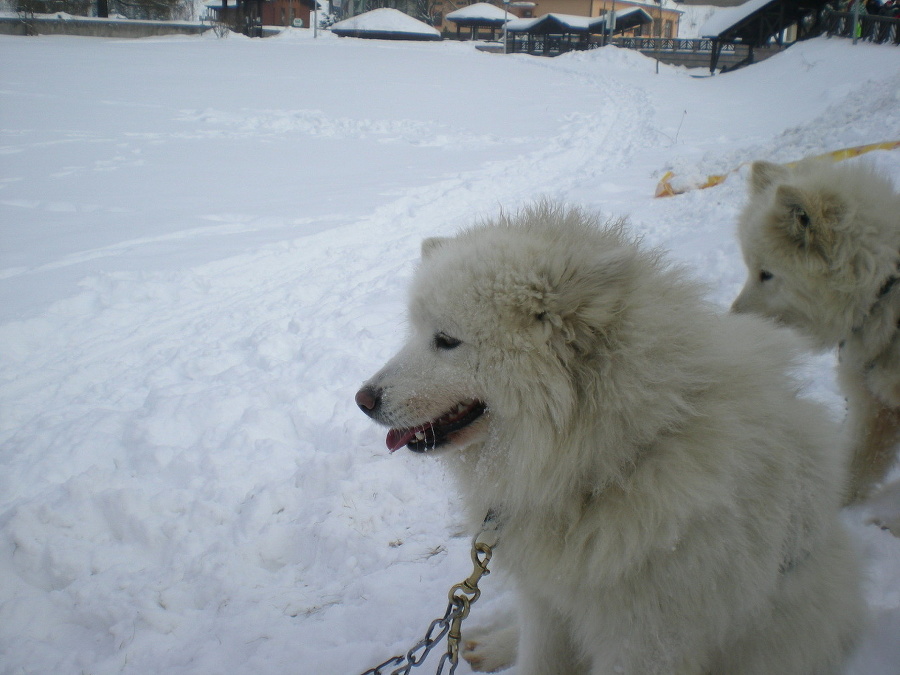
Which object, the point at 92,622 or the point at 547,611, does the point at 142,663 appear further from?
the point at 547,611

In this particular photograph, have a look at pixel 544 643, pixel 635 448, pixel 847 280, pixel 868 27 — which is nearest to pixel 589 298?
pixel 635 448

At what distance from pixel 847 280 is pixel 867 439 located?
0.90 meters

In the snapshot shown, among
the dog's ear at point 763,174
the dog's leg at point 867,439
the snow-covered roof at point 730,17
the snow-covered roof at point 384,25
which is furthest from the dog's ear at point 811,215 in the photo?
the snow-covered roof at point 384,25

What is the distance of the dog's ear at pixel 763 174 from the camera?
133 inches

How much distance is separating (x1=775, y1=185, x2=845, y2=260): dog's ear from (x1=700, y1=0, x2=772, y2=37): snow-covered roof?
112 feet

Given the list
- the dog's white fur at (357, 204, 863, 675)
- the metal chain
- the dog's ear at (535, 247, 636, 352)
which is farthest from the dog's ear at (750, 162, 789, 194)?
the metal chain

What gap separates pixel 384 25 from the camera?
4534 cm

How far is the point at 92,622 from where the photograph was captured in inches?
112

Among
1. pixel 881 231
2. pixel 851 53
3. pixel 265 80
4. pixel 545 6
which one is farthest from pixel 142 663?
pixel 545 6

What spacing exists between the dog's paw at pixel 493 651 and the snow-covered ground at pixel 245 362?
Answer: 0.26m

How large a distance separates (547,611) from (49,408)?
13.6ft

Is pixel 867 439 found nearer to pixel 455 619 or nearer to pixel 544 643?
pixel 544 643

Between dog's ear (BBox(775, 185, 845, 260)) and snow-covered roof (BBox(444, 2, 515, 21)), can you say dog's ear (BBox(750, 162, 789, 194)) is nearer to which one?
dog's ear (BBox(775, 185, 845, 260))

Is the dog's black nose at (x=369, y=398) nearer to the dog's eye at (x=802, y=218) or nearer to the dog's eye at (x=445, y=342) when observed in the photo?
the dog's eye at (x=445, y=342)
